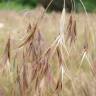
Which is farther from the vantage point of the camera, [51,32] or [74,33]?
[51,32]

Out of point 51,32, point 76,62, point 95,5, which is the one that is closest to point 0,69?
point 76,62

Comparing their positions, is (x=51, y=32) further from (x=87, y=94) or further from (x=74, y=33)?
(x=74, y=33)

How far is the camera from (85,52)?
1.58 meters

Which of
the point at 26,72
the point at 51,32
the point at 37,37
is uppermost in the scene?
the point at 37,37

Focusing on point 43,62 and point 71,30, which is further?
point 71,30

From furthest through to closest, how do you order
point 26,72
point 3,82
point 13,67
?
1. point 3,82
2. point 13,67
3. point 26,72

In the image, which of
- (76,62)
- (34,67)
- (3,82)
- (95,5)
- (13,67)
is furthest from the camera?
(95,5)

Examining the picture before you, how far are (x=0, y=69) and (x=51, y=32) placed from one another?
6.60ft

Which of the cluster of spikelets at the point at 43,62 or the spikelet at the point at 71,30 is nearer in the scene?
the cluster of spikelets at the point at 43,62

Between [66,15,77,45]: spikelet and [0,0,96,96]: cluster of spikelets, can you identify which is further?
[66,15,77,45]: spikelet

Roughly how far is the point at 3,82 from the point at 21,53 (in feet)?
1.28

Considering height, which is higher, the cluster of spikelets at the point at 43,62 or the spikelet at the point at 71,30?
the spikelet at the point at 71,30

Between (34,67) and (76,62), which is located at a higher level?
(34,67)

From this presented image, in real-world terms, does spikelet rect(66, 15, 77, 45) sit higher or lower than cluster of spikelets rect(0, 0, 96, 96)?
higher
